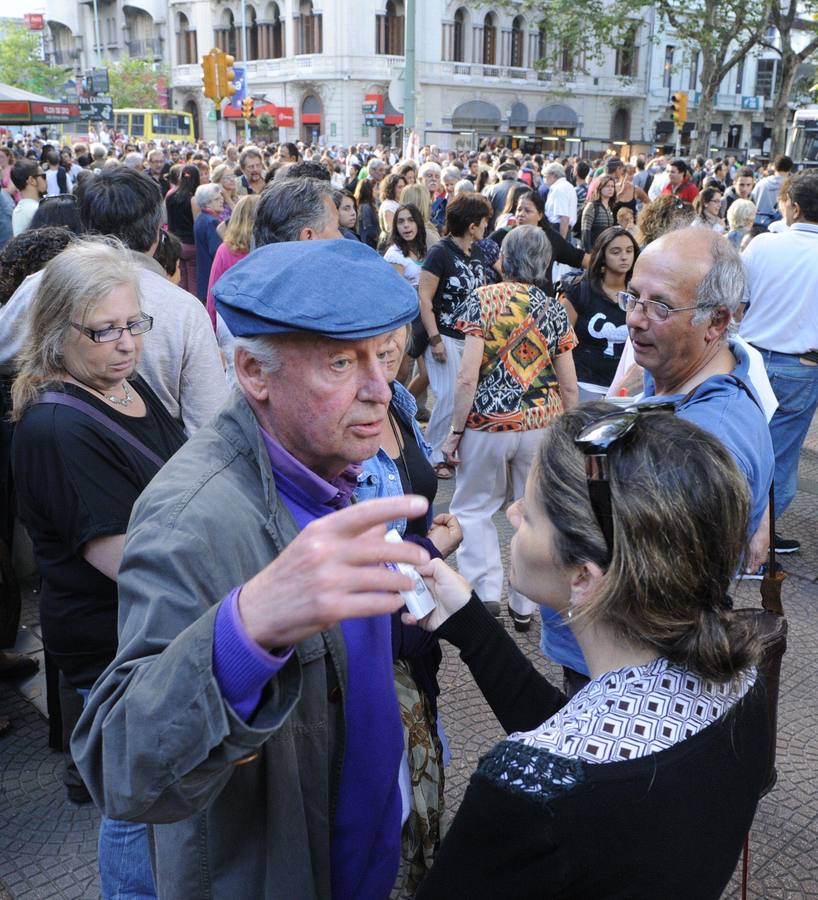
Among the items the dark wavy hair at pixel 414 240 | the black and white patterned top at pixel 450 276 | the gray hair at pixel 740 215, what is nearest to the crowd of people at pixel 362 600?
the black and white patterned top at pixel 450 276

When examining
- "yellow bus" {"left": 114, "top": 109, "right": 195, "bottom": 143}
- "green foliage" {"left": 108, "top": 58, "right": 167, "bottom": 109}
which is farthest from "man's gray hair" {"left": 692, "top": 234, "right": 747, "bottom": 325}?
"green foliage" {"left": 108, "top": 58, "right": 167, "bottom": 109}

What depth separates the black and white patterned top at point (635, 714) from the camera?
127 cm

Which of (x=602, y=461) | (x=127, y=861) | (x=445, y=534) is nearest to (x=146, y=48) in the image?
(x=445, y=534)

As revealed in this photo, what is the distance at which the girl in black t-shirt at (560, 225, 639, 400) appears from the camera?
502 cm

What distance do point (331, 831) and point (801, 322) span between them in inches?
178

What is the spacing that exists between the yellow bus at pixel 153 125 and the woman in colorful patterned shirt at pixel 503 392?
1620 inches

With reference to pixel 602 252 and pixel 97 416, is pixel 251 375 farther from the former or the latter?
pixel 602 252

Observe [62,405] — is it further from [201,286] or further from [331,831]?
[201,286]

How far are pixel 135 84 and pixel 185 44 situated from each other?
15.8ft

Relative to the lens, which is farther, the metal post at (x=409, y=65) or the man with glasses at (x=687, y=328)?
the metal post at (x=409, y=65)

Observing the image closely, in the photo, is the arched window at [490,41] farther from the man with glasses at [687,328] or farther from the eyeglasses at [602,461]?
the eyeglasses at [602,461]

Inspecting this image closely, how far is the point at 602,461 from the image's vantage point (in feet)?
4.72

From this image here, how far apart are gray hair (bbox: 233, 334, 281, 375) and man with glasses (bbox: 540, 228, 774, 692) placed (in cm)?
139

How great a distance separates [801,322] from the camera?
501 centimetres
